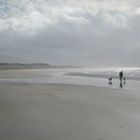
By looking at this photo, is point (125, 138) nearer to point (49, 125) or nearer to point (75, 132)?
point (75, 132)

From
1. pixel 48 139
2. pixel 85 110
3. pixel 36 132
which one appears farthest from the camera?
pixel 85 110

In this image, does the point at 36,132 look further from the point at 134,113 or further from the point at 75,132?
the point at 134,113

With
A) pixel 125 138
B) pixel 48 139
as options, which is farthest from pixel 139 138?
pixel 48 139

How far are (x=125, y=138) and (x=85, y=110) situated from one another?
430 cm

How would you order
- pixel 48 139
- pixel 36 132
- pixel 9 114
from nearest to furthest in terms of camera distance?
pixel 48 139 → pixel 36 132 → pixel 9 114

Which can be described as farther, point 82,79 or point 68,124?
point 82,79

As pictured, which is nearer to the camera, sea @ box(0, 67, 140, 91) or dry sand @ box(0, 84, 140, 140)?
dry sand @ box(0, 84, 140, 140)

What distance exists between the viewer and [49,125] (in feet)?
27.4

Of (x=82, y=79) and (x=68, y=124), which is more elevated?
(x=82, y=79)

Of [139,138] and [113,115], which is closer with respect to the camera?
[139,138]

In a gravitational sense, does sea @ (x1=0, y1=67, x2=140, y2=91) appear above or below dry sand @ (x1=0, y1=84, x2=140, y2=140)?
above

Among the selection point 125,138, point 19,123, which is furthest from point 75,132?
point 19,123

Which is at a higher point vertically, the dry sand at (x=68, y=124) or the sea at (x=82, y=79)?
the sea at (x=82, y=79)

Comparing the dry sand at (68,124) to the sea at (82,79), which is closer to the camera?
the dry sand at (68,124)
